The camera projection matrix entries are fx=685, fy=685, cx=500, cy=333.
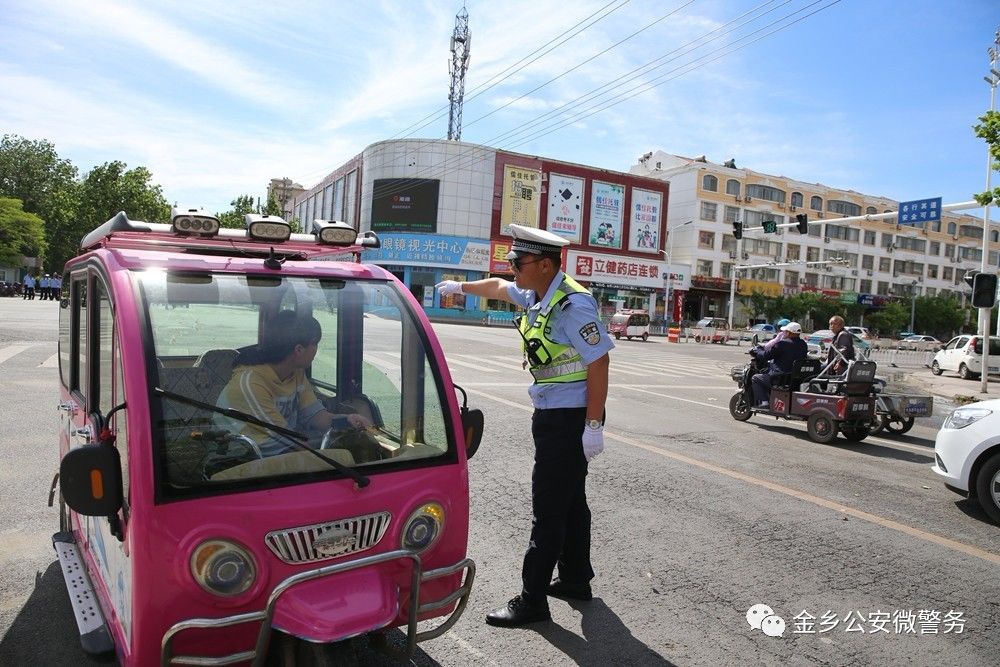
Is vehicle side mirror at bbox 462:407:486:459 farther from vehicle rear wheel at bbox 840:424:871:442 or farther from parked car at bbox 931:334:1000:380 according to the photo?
parked car at bbox 931:334:1000:380

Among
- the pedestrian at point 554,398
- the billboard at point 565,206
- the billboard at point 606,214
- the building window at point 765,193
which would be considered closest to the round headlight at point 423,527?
the pedestrian at point 554,398

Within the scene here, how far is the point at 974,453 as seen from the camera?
5.82m

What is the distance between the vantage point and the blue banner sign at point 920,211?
21.0 meters

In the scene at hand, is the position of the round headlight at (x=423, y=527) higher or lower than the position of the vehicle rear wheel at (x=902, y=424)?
higher

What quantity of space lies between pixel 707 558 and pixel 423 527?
258 cm

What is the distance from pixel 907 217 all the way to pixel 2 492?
24.2 metres

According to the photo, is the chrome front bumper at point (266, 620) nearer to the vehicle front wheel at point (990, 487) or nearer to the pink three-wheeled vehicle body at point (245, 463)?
the pink three-wheeled vehicle body at point (245, 463)

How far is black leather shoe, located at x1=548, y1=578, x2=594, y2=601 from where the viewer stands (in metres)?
3.82

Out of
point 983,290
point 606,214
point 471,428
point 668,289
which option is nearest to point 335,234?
point 471,428

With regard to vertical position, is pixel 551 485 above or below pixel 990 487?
above

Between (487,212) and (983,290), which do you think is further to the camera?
(487,212)

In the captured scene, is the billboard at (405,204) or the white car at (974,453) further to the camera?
the billboard at (405,204)

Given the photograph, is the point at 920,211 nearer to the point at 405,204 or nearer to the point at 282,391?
the point at 282,391

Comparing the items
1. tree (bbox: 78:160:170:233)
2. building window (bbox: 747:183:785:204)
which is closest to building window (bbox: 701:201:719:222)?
building window (bbox: 747:183:785:204)
